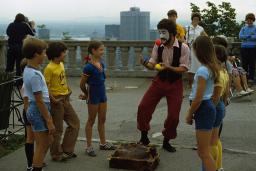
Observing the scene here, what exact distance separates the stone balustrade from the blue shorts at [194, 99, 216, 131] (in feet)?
31.5

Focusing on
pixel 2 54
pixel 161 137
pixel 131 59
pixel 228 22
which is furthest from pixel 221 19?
pixel 161 137

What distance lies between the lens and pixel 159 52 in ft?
24.3

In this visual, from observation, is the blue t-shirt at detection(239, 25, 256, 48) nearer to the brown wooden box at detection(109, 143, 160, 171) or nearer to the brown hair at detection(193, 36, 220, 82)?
the brown wooden box at detection(109, 143, 160, 171)

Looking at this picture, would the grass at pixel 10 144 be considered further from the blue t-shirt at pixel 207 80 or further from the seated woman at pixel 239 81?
the seated woman at pixel 239 81

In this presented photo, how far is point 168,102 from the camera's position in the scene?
7477mm

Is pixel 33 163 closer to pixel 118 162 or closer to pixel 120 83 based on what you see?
pixel 118 162

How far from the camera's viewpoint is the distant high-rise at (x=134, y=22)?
21.8 m

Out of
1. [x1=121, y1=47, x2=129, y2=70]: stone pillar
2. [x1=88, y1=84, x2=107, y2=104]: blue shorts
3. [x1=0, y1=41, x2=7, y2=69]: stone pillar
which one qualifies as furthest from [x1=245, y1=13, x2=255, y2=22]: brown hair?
[x1=0, y1=41, x2=7, y2=69]: stone pillar

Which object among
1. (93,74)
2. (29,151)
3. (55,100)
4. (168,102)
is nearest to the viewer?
(29,151)

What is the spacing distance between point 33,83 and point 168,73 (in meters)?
2.28

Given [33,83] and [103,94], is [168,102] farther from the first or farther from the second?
[33,83]

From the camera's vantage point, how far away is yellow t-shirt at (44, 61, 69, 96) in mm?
6656

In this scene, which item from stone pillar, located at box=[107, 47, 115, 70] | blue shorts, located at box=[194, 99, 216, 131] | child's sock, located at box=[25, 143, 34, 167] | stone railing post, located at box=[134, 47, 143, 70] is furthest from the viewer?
stone pillar, located at box=[107, 47, 115, 70]

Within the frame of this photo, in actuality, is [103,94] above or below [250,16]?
below
